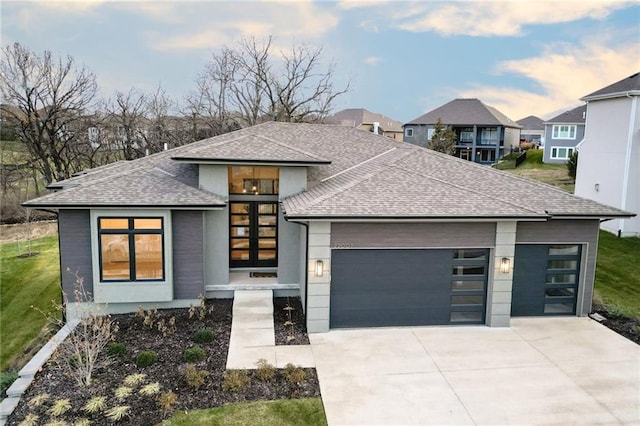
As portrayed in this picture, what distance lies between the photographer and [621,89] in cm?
1891

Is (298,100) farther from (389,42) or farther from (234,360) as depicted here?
(234,360)

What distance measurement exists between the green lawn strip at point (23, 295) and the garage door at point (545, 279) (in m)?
12.6

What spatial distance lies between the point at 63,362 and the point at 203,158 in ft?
17.7

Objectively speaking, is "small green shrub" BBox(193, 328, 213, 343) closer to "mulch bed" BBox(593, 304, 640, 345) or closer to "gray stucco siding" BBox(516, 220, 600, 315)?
"gray stucco siding" BBox(516, 220, 600, 315)

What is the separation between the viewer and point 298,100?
37344mm

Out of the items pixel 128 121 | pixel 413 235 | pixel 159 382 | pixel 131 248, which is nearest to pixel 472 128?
pixel 128 121

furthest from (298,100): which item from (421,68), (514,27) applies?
(514,27)

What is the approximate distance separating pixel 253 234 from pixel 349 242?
3.87 metres

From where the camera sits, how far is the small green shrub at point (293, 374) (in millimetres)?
7613

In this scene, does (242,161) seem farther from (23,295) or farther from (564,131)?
(564,131)

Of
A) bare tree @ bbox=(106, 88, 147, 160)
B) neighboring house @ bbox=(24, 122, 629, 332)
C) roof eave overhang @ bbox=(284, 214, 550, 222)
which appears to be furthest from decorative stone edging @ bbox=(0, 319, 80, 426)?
bare tree @ bbox=(106, 88, 147, 160)

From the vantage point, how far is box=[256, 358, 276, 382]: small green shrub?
7.69 m

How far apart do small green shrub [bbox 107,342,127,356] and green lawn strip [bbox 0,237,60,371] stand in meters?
3.92

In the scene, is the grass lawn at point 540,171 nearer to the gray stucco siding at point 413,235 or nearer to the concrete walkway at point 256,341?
the gray stucco siding at point 413,235
